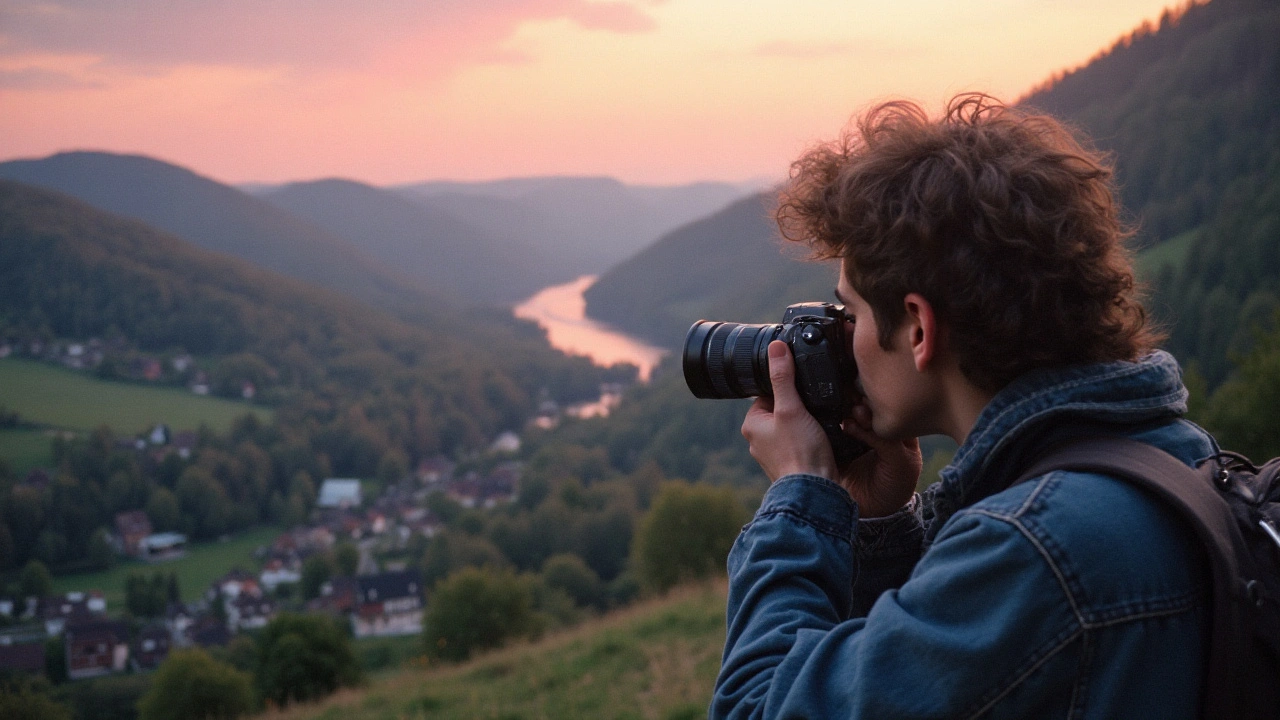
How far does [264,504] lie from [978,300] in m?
37.0

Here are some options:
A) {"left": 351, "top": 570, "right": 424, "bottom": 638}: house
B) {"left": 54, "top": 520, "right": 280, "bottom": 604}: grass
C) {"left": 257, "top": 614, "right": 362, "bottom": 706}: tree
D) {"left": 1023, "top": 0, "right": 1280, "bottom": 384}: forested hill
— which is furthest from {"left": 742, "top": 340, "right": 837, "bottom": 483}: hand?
{"left": 54, "top": 520, "right": 280, "bottom": 604}: grass

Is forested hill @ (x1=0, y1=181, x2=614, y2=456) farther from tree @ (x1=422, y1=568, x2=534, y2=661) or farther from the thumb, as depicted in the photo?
the thumb

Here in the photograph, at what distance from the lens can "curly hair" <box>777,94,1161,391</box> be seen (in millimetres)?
915

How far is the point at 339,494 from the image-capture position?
37750 mm

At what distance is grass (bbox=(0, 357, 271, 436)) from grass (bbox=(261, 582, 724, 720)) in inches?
1092

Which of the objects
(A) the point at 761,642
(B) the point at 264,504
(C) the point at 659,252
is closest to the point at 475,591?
(A) the point at 761,642

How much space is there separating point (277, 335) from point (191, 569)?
26549 mm

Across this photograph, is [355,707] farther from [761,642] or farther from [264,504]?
[264,504]

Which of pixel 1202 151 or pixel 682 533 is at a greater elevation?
pixel 1202 151

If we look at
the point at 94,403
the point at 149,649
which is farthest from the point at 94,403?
the point at 149,649

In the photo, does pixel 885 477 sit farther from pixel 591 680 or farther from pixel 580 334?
pixel 580 334

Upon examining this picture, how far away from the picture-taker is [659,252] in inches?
3044

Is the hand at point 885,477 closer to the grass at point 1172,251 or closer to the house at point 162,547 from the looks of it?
the grass at point 1172,251

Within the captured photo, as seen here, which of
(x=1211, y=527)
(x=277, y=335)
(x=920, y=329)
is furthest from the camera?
(x=277, y=335)
